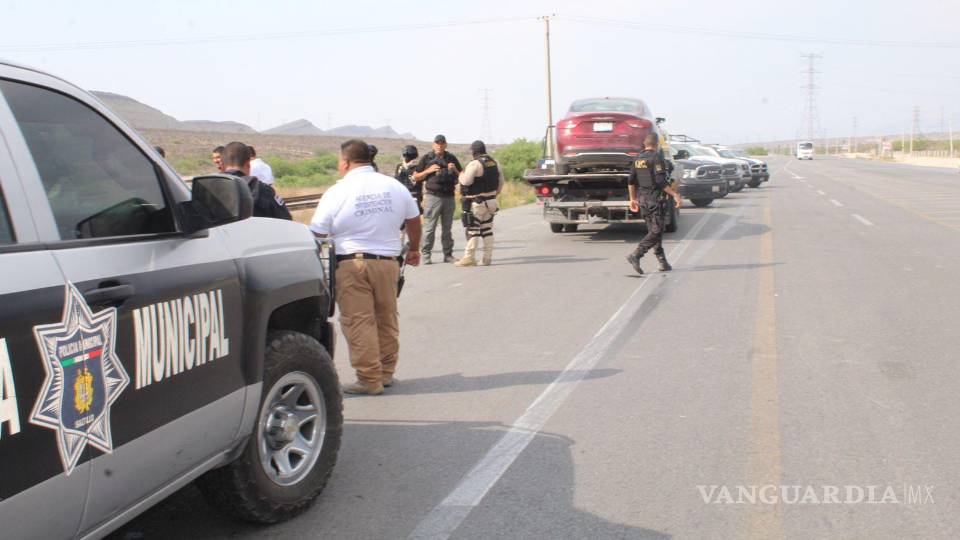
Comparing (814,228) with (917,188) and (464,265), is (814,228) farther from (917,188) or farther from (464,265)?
(917,188)

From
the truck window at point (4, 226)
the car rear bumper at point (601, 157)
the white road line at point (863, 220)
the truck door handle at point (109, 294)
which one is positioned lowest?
the white road line at point (863, 220)

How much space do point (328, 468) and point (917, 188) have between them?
111 feet

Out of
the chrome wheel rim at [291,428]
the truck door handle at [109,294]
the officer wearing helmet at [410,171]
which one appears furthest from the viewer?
the officer wearing helmet at [410,171]

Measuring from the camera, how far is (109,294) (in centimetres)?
296

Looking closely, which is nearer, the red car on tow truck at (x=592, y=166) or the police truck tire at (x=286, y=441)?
the police truck tire at (x=286, y=441)

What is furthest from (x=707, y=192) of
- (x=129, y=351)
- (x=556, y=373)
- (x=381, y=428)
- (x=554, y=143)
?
(x=129, y=351)

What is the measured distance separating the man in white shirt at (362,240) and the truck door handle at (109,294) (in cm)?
347

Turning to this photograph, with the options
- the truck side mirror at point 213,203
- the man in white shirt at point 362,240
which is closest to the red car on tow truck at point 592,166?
the man in white shirt at point 362,240

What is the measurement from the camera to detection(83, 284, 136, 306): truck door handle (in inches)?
113

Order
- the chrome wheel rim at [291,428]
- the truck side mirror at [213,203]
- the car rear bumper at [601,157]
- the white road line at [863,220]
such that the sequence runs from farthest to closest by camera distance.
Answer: the white road line at [863,220] → the car rear bumper at [601,157] → the chrome wheel rim at [291,428] → the truck side mirror at [213,203]

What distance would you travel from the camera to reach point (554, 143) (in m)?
17.5

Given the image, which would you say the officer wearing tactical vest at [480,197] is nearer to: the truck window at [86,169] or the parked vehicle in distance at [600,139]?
the parked vehicle in distance at [600,139]

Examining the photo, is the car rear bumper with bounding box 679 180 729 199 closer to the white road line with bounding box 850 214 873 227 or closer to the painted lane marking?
the white road line with bounding box 850 214 873 227

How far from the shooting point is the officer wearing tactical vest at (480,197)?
13633 millimetres
